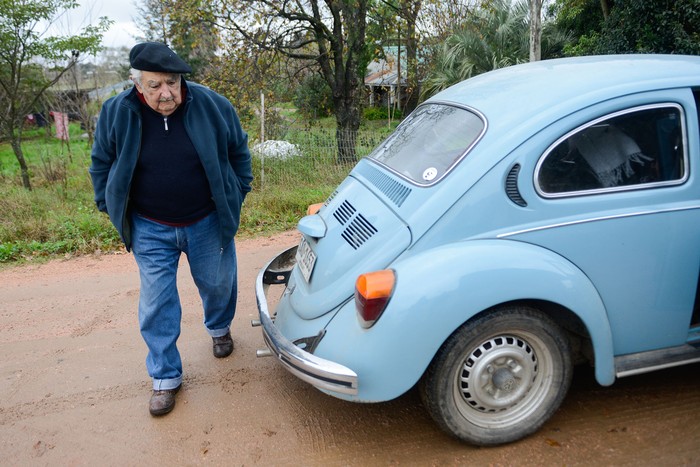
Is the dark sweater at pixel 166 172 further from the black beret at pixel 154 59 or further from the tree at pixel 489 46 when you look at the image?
the tree at pixel 489 46

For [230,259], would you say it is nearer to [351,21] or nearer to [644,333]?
[644,333]

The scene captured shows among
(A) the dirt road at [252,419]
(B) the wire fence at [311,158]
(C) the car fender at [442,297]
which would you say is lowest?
(A) the dirt road at [252,419]

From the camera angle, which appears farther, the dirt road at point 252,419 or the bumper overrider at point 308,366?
the dirt road at point 252,419

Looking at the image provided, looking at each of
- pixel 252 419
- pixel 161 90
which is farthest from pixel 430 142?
pixel 252 419

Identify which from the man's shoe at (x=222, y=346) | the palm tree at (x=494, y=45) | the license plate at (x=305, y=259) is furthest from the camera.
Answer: the palm tree at (x=494, y=45)

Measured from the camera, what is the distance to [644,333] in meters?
2.61

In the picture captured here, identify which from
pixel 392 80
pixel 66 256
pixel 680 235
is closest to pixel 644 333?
pixel 680 235

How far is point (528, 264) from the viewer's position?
7.72ft

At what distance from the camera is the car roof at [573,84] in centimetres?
250

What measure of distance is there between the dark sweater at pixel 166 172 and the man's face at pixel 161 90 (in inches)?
3.3

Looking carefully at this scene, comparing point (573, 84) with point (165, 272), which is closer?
point (573, 84)

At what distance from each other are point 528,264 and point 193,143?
1.87 m

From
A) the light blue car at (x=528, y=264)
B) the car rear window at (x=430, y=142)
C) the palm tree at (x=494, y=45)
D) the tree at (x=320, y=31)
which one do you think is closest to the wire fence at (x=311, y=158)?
the tree at (x=320, y=31)

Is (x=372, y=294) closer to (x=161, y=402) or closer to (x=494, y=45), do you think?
(x=161, y=402)
